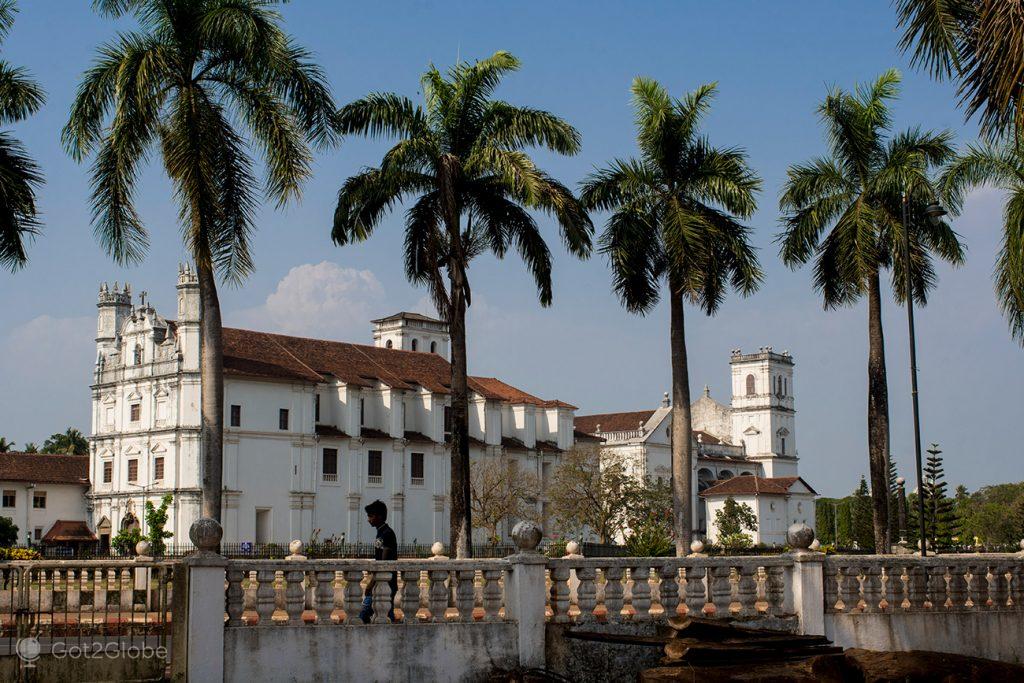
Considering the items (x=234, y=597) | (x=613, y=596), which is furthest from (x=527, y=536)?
(x=234, y=597)

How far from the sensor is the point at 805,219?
29.9 m

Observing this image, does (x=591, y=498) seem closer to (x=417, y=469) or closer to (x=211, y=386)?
(x=417, y=469)

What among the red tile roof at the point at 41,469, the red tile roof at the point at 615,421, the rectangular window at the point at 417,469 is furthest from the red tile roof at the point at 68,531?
the red tile roof at the point at 615,421

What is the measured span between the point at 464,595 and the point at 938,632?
6.84 meters

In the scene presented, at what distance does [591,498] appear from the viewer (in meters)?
78.7

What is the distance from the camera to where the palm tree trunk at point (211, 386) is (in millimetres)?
22031

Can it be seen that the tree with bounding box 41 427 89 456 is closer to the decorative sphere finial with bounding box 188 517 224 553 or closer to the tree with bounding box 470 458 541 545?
the tree with bounding box 470 458 541 545

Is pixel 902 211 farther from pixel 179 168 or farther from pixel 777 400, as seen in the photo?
pixel 777 400

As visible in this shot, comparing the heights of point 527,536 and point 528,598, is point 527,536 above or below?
above

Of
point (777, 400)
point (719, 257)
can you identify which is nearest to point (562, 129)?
point (719, 257)

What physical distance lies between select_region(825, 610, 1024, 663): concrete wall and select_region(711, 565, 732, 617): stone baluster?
4.83ft

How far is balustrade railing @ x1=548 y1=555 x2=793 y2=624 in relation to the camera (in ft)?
45.0

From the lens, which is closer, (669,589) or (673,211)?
(669,589)

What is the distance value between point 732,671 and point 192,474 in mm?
62145
